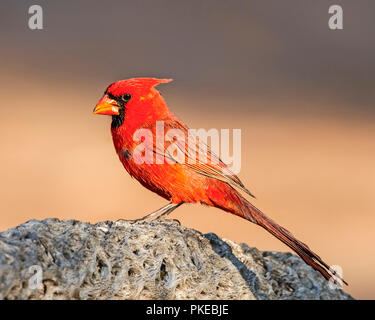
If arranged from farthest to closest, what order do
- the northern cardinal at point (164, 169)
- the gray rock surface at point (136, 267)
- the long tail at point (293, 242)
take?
the northern cardinal at point (164, 169) < the long tail at point (293, 242) < the gray rock surface at point (136, 267)

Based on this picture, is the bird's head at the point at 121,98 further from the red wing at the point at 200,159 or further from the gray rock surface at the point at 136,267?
the gray rock surface at the point at 136,267

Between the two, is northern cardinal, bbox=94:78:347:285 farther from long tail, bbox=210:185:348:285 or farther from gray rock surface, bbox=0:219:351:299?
gray rock surface, bbox=0:219:351:299

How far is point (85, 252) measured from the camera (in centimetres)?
188

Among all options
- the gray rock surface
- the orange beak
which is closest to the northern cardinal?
the orange beak

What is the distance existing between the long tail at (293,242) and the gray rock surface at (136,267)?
4.1 inches

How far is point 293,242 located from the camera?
2412 mm

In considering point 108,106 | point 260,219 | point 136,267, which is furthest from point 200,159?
point 136,267

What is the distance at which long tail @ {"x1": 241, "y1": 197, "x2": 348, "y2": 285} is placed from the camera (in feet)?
7.55

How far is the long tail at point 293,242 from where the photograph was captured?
230 centimetres

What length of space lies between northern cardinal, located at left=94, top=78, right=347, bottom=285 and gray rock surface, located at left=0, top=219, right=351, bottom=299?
0.22 metres

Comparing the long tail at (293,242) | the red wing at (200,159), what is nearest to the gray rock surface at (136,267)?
the long tail at (293,242)

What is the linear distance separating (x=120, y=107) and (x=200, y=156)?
432 mm
